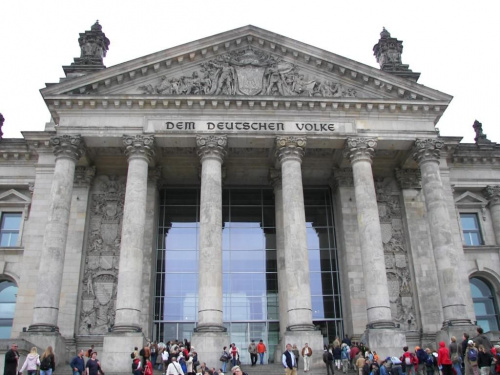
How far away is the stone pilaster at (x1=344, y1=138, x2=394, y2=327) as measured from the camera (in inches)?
1039

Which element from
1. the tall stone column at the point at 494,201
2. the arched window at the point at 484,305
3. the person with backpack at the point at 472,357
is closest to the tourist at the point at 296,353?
the person with backpack at the point at 472,357

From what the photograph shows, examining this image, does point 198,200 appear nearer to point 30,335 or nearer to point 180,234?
point 180,234

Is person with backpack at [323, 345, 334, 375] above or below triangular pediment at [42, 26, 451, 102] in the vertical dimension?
below

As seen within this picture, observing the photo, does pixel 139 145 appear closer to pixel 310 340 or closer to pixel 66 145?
pixel 66 145

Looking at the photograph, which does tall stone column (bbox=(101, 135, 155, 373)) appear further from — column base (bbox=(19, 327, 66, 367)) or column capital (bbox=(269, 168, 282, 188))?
column capital (bbox=(269, 168, 282, 188))

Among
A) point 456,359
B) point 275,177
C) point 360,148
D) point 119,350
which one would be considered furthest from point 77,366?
point 360,148

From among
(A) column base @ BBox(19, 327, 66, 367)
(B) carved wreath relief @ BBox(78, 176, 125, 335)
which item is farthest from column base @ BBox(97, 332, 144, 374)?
(B) carved wreath relief @ BBox(78, 176, 125, 335)

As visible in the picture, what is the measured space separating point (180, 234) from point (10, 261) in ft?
31.9

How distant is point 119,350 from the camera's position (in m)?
24.3

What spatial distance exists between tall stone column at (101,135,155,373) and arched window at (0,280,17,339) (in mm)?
9154

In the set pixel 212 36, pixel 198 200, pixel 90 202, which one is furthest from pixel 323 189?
pixel 90 202

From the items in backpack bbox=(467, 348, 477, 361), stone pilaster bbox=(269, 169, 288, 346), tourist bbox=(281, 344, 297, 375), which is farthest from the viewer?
stone pilaster bbox=(269, 169, 288, 346)

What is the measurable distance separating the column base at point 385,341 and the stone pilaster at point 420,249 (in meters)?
4.76

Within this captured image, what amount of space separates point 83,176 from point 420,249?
64.6 ft
